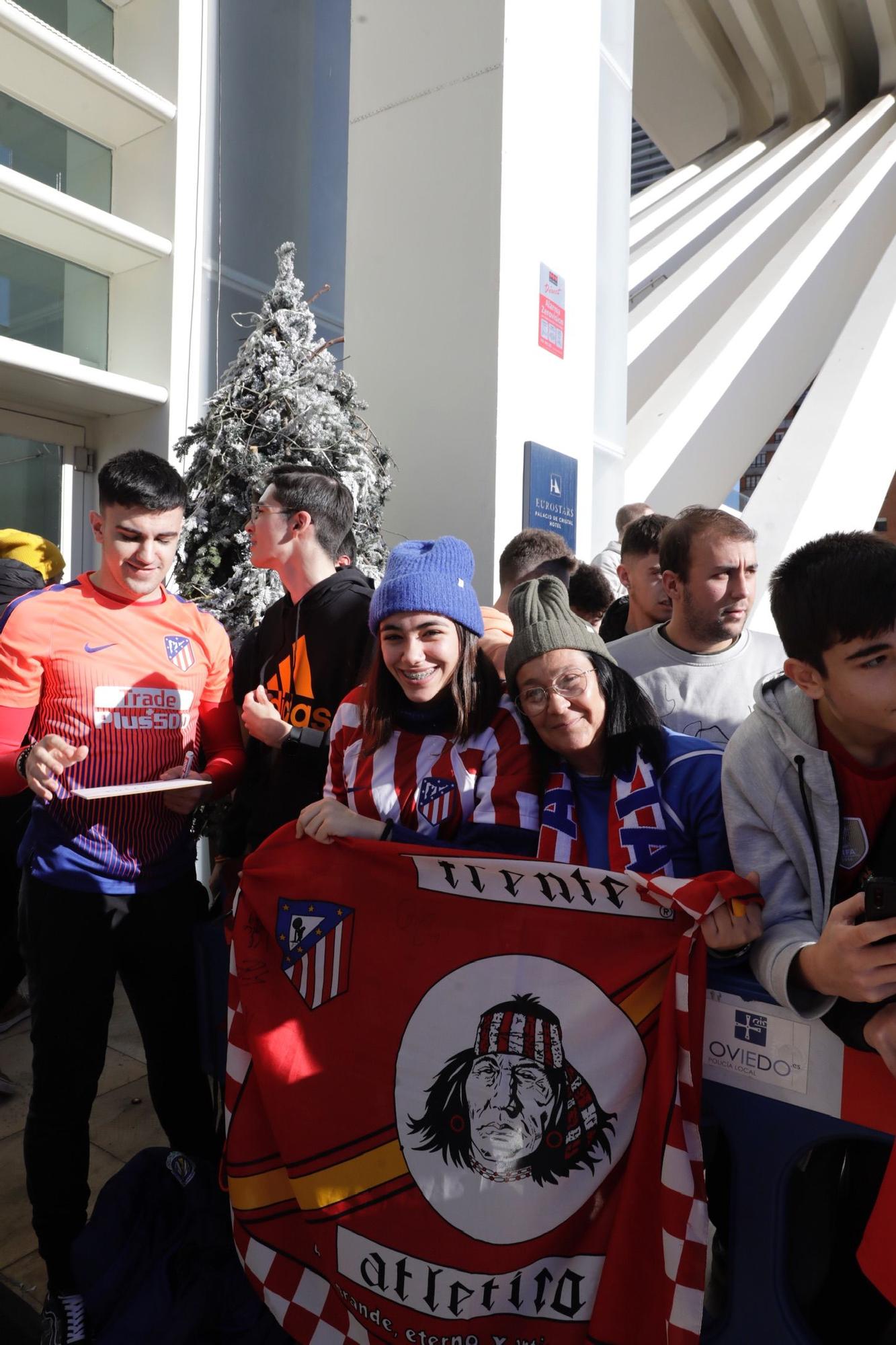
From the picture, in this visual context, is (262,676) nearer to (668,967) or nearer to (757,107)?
(668,967)

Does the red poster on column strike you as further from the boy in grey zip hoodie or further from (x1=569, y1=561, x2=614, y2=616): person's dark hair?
the boy in grey zip hoodie

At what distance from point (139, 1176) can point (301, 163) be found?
7339 mm

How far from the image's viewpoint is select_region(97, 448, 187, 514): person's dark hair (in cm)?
232

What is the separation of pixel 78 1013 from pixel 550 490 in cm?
437

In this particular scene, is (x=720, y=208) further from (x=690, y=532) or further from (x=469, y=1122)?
(x=469, y=1122)

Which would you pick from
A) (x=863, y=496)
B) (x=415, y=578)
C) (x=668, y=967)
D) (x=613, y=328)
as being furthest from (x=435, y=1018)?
(x=863, y=496)

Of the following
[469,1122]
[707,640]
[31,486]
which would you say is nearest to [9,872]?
[469,1122]

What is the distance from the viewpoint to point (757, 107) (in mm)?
21453

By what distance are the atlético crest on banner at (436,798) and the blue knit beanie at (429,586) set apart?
40 cm

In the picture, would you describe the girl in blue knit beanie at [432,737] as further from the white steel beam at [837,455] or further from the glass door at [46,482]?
the white steel beam at [837,455]

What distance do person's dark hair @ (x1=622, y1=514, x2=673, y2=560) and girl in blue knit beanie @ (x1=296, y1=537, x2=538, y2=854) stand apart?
1.51 m

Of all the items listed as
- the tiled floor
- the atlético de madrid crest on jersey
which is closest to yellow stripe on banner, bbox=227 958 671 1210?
the tiled floor

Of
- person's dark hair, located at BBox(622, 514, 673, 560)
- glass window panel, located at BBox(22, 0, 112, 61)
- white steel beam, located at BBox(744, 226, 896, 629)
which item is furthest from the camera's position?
white steel beam, located at BBox(744, 226, 896, 629)

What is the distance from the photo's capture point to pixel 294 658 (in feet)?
9.04
